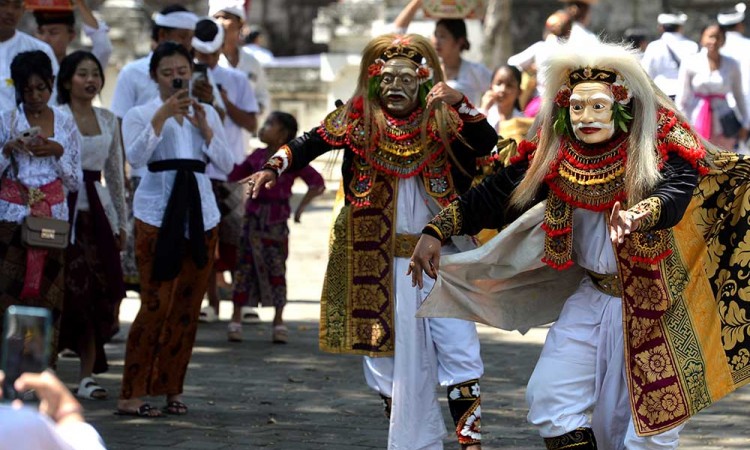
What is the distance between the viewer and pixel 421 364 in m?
7.17

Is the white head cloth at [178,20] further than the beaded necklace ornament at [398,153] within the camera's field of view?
Yes

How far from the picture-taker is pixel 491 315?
6711mm

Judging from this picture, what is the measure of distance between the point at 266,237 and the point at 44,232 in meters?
3.18

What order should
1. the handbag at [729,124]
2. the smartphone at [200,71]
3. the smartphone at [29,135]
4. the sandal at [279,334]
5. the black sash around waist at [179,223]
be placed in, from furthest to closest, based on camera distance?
the handbag at [729,124], the sandal at [279,334], the smartphone at [200,71], the black sash around waist at [179,223], the smartphone at [29,135]

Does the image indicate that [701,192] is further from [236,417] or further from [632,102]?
[236,417]

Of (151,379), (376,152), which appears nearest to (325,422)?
(151,379)

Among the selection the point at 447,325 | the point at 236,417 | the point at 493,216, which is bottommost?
the point at 236,417

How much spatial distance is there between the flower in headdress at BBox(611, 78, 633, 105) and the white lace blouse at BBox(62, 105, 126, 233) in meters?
3.74

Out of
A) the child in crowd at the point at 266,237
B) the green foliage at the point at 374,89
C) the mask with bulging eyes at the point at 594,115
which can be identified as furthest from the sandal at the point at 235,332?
the mask with bulging eyes at the point at 594,115

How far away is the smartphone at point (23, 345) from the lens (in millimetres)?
3146

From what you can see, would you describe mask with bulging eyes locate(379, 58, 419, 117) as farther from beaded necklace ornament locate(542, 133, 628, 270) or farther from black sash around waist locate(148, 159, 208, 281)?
black sash around waist locate(148, 159, 208, 281)

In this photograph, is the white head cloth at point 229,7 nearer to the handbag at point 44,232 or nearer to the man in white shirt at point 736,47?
the handbag at point 44,232

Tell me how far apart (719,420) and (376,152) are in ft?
8.25

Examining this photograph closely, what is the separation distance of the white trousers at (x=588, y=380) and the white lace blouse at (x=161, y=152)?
2.83 meters
